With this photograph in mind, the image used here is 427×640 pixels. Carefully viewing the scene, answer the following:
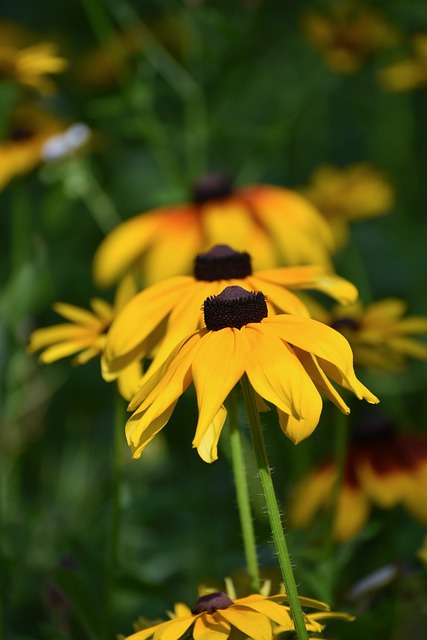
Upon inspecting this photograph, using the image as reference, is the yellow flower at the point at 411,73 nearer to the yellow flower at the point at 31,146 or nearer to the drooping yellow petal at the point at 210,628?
the yellow flower at the point at 31,146

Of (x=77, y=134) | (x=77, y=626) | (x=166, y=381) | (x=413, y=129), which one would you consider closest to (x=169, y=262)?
(x=77, y=134)

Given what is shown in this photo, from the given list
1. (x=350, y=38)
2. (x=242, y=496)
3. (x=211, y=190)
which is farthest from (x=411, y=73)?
(x=242, y=496)

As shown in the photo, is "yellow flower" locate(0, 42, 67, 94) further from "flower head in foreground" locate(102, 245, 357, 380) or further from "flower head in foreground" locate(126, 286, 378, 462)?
"flower head in foreground" locate(126, 286, 378, 462)

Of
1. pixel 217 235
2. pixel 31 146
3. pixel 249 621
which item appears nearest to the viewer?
pixel 249 621

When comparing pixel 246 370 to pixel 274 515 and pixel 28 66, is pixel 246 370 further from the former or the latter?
pixel 28 66

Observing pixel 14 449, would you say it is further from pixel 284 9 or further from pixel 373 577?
pixel 284 9

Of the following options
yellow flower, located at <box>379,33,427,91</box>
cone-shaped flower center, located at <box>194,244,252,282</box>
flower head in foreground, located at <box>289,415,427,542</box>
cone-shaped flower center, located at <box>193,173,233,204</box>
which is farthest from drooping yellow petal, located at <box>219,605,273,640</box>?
yellow flower, located at <box>379,33,427,91</box>
